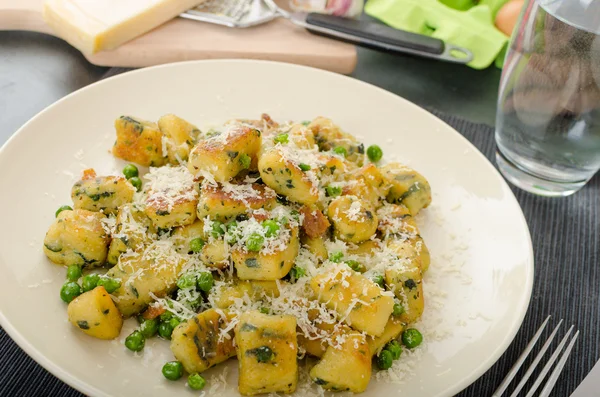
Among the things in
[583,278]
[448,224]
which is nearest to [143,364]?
[448,224]

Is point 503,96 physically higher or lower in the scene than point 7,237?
higher

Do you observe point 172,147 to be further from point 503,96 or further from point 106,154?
point 503,96

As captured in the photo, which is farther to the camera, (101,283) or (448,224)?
(448,224)

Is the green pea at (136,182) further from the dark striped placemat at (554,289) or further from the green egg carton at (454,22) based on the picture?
the green egg carton at (454,22)

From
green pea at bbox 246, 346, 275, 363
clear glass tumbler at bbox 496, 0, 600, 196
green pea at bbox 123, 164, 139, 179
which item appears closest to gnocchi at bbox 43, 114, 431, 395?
green pea at bbox 246, 346, 275, 363

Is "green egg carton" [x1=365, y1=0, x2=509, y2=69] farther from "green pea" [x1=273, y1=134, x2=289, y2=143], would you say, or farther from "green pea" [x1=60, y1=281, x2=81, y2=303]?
"green pea" [x1=60, y1=281, x2=81, y2=303]
